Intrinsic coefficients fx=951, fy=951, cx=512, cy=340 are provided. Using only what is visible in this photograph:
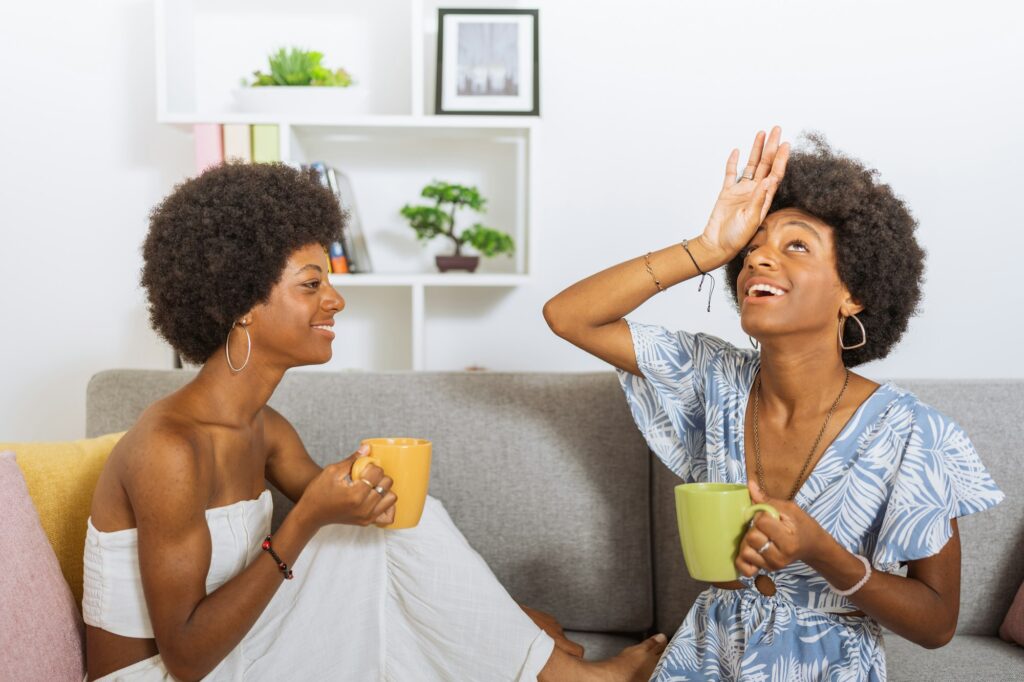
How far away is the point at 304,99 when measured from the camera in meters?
2.52

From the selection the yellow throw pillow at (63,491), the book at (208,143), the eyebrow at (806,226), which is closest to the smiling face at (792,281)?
the eyebrow at (806,226)

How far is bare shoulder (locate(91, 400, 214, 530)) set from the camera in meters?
1.30

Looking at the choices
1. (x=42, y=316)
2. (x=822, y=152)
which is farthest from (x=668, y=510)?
(x=42, y=316)

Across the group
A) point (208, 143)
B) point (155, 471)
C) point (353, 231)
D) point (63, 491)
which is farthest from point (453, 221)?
point (155, 471)

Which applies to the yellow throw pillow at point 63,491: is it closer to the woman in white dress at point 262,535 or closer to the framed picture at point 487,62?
the woman in white dress at point 262,535

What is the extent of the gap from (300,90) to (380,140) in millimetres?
320

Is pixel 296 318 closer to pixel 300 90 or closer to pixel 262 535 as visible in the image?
pixel 262 535

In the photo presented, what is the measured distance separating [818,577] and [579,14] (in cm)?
186

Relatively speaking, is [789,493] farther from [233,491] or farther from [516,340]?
[516,340]

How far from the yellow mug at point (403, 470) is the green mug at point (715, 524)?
374 millimetres

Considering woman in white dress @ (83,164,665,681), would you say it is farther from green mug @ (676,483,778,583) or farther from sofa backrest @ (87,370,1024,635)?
green mug @ (676,483,778,583)

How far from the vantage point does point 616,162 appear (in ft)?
8.99

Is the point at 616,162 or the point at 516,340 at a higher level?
the point at 616,162

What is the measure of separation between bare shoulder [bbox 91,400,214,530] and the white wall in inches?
57.2
